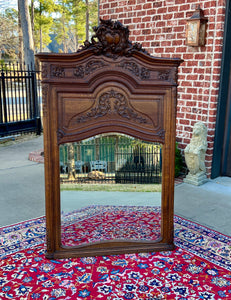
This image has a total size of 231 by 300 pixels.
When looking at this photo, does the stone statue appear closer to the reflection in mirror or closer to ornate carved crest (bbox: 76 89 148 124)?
the reflection in mirror

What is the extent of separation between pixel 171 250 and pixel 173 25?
3986mm

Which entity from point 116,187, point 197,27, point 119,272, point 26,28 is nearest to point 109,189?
point 116,187

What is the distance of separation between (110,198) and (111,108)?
117 cm

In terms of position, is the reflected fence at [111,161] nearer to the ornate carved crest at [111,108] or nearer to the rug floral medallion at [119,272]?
the ornate carved crest at [111,108]

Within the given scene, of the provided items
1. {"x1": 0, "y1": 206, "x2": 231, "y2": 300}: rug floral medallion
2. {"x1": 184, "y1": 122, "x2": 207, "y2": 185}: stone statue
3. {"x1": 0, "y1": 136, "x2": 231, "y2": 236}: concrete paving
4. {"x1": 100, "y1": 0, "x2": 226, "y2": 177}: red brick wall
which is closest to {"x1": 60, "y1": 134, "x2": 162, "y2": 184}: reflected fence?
{"x1": 0, "y1": 136, "x2": 231, "y2": 236}: concrete paving

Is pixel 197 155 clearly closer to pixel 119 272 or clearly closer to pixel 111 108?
pixel 111 108

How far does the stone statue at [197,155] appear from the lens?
5168 mm

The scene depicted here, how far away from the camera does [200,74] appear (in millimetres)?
5367

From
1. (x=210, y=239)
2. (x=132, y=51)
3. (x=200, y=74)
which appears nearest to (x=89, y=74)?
(x=132, y=51)

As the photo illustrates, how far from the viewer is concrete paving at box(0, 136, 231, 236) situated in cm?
369

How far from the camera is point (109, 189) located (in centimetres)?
357

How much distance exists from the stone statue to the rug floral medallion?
1.79 meters

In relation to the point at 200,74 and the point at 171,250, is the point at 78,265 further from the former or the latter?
the point at 200,74

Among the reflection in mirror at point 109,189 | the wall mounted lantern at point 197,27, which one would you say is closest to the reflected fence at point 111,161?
the reflection in mirror at point 109,189
